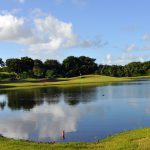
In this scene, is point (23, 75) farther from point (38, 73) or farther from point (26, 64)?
point (26, 64)

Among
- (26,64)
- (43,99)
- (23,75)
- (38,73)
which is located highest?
(26,64)

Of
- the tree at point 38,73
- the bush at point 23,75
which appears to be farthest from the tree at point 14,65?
the bush at point 23,75

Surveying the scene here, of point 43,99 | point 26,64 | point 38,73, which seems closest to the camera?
point 43,99

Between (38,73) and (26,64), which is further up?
(26,64)

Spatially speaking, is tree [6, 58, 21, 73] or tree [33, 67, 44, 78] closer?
tree [33, 67, 44, 78]

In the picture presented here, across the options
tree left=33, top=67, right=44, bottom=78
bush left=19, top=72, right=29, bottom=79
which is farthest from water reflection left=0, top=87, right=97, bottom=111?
tree left=33, top=67, right=44, bottom=78

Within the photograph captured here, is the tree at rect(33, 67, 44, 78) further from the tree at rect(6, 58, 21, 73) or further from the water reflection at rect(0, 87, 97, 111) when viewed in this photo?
the water reflection at rect(0, 87, 97, 111)

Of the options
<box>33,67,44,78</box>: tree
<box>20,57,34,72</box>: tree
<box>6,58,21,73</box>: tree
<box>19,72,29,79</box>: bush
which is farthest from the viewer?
<box>20,57,34,72</box>: tree

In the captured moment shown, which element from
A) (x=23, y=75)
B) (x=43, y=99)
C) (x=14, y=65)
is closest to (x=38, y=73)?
(x=23, y=75)

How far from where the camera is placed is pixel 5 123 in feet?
122

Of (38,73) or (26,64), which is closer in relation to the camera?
(38,73)

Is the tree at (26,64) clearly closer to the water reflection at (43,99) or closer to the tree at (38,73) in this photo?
the tree at (38,73)

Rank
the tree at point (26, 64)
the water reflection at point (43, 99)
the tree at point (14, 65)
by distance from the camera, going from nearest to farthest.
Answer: the water reflection at point (43, 99), the tree at point (14, 65), the tree at point (26, 64)

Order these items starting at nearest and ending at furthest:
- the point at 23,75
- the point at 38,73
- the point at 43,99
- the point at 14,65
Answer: the point at 43,99, the point at 23,75, the point at 38,73, the point at 14,65
